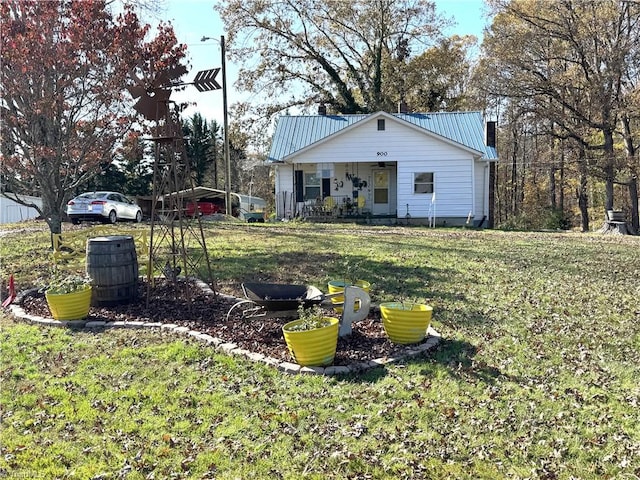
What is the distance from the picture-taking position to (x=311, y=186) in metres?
21.6

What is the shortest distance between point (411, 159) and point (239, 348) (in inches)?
649

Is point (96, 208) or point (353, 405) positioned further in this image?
point (96, 208)

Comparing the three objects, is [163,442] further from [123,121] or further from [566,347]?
[123,121]

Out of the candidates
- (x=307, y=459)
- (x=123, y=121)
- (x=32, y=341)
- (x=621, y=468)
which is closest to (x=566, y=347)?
(x=621, y=468)

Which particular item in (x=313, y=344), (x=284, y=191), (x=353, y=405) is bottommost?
(x=353, y=405)

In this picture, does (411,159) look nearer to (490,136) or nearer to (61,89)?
(490,136)

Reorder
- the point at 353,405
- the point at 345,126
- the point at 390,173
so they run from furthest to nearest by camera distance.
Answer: the point at 390,173 → the point at 345,126 → the point at 353,405

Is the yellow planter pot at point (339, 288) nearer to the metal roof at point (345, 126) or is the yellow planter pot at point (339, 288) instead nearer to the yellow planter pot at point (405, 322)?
the yellow planter pot at point (405, 322)

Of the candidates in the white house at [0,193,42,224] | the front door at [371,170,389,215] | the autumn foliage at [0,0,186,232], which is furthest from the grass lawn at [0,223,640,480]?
the white house at [0,193,42,224]

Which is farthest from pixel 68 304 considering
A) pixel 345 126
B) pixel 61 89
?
pixel 345 126

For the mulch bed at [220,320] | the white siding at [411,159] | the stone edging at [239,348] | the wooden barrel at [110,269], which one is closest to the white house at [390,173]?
the white siding at [411,159]

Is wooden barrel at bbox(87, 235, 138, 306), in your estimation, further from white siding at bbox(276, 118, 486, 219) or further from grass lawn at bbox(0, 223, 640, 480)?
white siding at bbox(276, 118, 486, 219)

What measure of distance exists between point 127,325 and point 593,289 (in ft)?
21.1

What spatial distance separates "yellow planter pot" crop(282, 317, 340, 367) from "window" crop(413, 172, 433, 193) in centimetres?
1656
